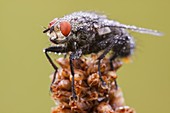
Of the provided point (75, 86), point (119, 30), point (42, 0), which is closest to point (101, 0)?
point (42, 0)

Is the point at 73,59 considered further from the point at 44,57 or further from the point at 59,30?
the point at 44,57

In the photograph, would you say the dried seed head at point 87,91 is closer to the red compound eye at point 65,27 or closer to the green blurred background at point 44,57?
the red compound eye at point 65,27

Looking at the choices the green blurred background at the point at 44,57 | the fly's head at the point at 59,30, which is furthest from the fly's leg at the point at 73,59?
the green blurred background at the point at 44,57

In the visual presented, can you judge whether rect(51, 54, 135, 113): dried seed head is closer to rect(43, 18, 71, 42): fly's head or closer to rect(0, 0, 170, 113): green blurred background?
rect(43, 18, 71, 42): fly's head

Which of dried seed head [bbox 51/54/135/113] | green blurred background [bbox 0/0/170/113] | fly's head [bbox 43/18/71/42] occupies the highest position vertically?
green blurred background [bbox 0/0/170/113]

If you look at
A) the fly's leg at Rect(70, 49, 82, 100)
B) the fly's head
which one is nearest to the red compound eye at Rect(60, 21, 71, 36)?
the fly's head

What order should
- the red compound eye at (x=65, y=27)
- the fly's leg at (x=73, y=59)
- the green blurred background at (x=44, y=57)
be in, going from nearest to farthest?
the fly's leg at (x=73, y=59) < the red compound eye at (x=65, y=27) < the green blurred background at (x=44, y=57)

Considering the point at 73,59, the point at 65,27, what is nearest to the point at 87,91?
the point at 73,59
